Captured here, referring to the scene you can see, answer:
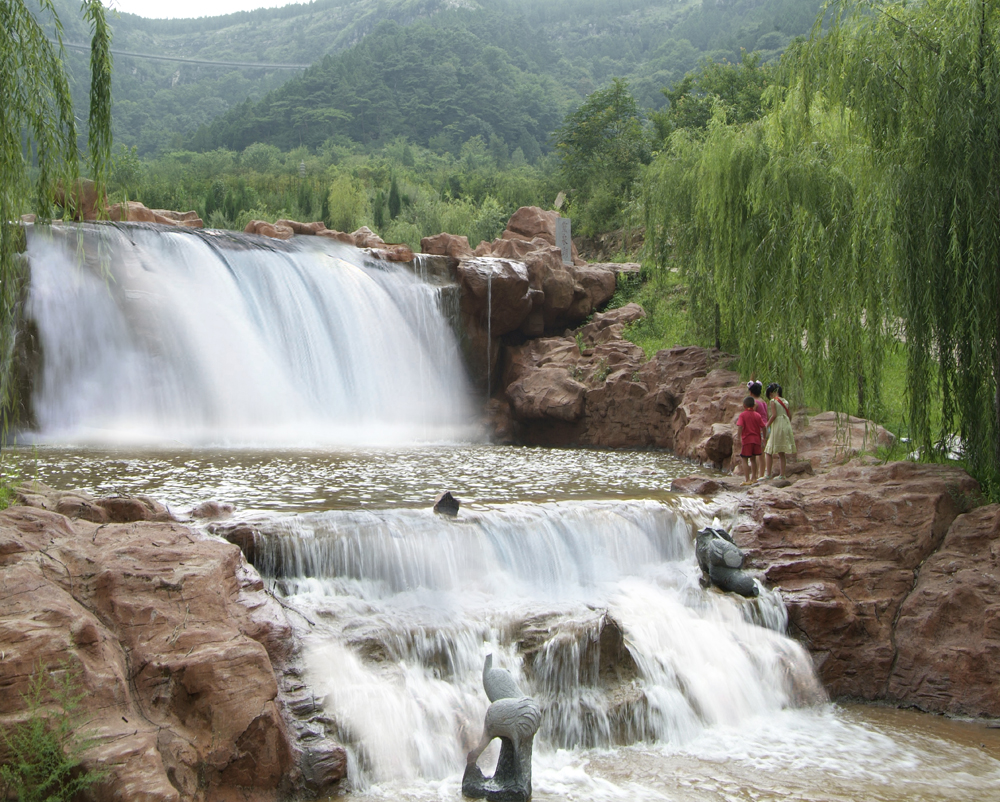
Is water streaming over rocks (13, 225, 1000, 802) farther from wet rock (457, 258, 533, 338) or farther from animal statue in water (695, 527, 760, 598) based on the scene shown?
wet rock (457, 258, 533, 338)

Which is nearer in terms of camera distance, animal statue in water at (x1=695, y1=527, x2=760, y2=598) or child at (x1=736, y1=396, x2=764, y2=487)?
animal statue in water at (x1=695, y1=527, x2=760, y2=598)

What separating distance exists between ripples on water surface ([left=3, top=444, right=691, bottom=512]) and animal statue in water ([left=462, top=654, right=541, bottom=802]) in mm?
3250

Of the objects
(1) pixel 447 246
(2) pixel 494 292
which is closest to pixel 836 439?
(2) pixel 494 292

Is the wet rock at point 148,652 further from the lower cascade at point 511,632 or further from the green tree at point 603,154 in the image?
the green tree at point 603,154

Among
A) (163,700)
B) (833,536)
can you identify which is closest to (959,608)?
(833,536)

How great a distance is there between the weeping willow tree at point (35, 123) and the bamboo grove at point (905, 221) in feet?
21.8

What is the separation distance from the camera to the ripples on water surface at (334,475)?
28.1 ft

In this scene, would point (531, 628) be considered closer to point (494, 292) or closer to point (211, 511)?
point (211, 511)

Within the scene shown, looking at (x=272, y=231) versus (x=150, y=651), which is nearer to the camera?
(x=150, y=651)

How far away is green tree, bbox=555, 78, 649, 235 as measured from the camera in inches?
1296

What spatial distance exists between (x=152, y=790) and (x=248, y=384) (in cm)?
1188

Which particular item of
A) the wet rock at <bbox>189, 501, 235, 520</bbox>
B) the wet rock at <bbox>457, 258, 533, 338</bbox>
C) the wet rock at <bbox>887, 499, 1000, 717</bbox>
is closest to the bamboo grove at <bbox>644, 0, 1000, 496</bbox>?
the wet rock at <bbox>887, 499, 1000, 717</bbox>

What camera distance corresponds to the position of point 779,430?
9.98 metres

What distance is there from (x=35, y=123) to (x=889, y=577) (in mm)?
7643
